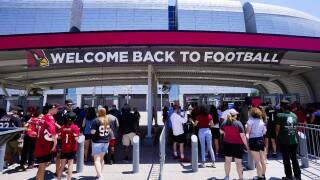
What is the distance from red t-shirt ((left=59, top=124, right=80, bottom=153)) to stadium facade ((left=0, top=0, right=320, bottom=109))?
51827mm

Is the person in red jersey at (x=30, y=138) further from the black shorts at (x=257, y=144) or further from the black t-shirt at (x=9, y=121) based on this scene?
the black shorts at (x=257, y=144)

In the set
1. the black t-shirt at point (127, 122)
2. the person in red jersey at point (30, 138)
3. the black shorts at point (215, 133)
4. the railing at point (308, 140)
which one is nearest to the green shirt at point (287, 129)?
the railing at point (308, 140)

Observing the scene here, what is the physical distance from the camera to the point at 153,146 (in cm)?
1327

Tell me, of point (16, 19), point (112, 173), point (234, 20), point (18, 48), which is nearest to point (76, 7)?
point (16, 19)

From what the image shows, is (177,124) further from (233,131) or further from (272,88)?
(272,88)

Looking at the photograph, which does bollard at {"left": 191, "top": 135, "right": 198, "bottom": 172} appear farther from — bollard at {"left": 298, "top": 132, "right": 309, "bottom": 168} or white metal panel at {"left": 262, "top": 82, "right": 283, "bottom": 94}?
white metal panel at {"left": 262, "top": 82, "right": 283, "bottom": 94}

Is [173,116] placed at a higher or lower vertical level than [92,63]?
lower

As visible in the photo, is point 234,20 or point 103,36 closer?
point 103,36

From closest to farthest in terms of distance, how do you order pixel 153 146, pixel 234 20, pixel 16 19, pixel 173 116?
pixel 173 116 < pixel 153 146 < pixel 16 19 < pixel 234 20

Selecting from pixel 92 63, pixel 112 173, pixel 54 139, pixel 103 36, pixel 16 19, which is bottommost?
pixel 112 173

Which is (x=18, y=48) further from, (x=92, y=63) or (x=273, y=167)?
(x=273, y=167)

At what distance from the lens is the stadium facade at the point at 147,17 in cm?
6194

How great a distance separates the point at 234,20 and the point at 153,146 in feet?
191

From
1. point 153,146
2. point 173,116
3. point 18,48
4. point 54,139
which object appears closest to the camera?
point 54,139
